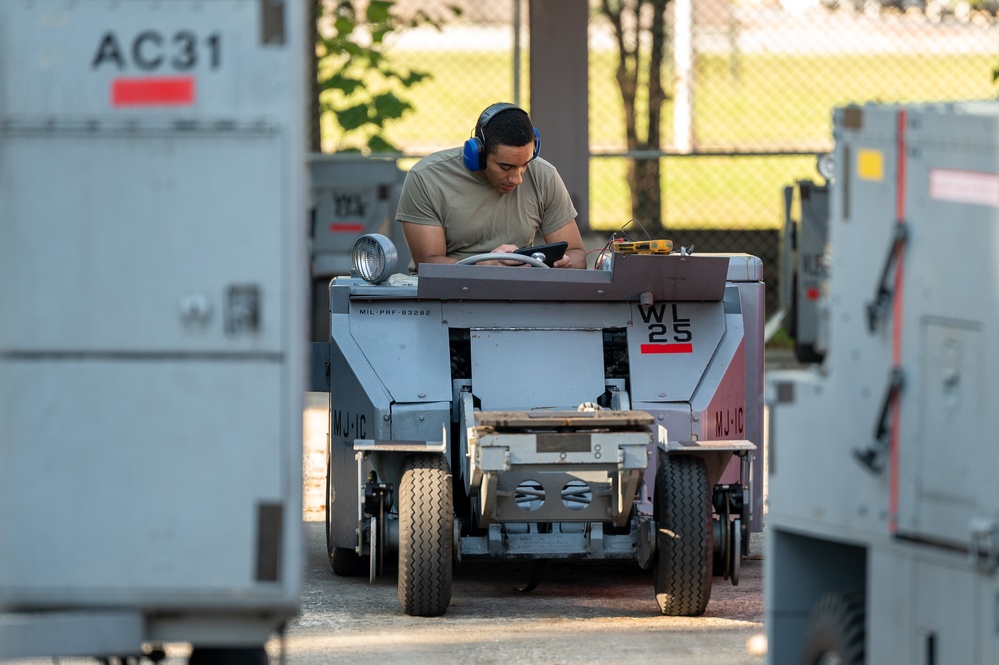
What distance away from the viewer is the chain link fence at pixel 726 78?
15.8 meters

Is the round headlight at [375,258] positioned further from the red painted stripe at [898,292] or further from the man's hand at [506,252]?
the red painted stripe at [898,292]

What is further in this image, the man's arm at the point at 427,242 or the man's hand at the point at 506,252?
the man's arm at the point at 427,242

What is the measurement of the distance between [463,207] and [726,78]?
9333mm

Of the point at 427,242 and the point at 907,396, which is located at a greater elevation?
the point at 427,242

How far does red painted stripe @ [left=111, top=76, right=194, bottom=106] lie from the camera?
418cm

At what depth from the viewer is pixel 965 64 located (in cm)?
1711

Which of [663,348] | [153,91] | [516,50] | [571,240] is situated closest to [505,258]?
[663,348]

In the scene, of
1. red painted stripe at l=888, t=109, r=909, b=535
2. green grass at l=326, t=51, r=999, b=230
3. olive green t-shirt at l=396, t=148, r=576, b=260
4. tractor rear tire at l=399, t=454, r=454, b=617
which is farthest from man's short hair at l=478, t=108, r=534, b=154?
green grass at l=326, t=51, r=999, b=230

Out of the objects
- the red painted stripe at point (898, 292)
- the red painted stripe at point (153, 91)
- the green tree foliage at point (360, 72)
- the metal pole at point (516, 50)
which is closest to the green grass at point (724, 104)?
the green tree foliage at point (360, 72)

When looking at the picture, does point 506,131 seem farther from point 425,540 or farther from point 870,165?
point 870,165

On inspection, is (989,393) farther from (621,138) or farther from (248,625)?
(621,138)

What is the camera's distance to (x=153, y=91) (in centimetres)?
419

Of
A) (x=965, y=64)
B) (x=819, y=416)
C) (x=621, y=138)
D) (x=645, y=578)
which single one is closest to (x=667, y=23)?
(x=621, y=138)

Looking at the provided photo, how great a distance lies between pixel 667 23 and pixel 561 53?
5.08 feet
